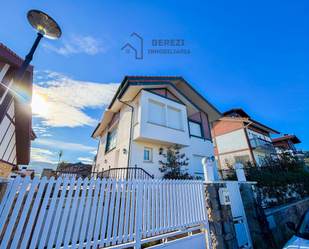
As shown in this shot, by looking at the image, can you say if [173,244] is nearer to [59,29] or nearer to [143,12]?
[59,29]

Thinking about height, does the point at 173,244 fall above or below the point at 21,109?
below

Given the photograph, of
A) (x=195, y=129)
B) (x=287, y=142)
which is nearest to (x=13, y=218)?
(x=195, y=129)

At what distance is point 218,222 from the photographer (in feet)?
12.2

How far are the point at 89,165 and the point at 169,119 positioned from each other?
124 feet

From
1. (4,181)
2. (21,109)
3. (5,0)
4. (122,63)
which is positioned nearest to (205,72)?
(122,63)

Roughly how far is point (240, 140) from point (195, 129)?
975 centimetres

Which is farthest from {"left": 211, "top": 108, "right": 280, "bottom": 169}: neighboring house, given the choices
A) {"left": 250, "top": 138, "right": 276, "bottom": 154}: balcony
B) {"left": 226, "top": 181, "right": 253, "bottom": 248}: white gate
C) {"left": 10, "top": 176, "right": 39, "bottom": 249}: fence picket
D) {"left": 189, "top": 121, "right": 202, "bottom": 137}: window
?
{"left": 10, "top": 176, "right": 39, "bottom": 249}: fence picket

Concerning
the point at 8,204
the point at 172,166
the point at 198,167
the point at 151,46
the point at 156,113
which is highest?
the point at 151,46

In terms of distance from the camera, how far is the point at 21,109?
636 centimetres

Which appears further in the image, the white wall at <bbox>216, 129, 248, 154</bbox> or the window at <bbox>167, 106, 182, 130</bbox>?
the white wall at <bbox>216, 129, 248, 154</bbox>

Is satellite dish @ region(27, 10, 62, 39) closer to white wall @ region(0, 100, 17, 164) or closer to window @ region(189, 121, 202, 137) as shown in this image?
white wall @ region(0, 100, 17, 164)

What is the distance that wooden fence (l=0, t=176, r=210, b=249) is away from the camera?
210 centimetres

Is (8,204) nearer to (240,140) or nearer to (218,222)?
(218,222)

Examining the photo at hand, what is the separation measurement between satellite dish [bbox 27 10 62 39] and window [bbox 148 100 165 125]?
572cm
